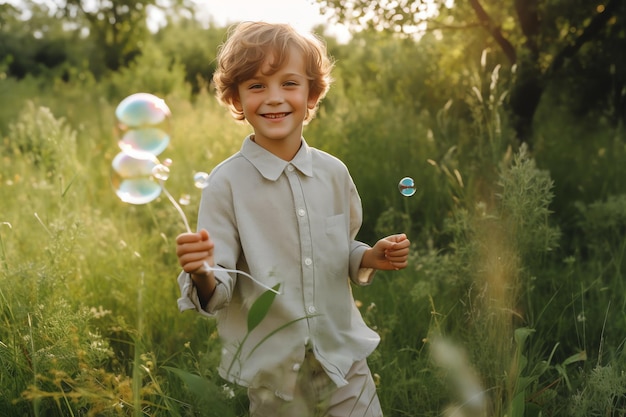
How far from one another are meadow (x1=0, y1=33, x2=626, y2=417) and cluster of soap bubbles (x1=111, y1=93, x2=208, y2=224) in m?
0.11

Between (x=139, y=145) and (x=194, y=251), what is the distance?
0.65 metres

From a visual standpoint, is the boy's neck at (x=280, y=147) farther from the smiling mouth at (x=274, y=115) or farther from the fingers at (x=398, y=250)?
the fingers at (x=398, y=250)

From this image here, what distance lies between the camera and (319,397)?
222cm

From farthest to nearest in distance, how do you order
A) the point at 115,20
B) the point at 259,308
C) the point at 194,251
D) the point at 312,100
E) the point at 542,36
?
the point at 115,20, the point at 542,36, the point at 312,100, the point at 194,251, the point at 259,308

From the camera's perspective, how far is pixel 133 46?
824 inches

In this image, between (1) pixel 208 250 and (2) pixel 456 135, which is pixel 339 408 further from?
(2) pixel 456 135

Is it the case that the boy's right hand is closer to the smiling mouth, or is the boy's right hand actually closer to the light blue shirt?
the light blue shirt

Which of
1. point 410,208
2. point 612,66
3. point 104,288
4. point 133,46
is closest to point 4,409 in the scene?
point 104,288

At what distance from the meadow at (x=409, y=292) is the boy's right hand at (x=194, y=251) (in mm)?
160

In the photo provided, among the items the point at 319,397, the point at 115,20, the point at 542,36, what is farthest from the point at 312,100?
the point at 115,20

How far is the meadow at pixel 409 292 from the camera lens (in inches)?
88.7

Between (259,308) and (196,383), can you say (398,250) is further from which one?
(196,383)


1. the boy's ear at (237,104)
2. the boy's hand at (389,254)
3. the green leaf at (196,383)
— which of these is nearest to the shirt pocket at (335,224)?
the boy's hand at (389,254)

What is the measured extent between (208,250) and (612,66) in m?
4.46
